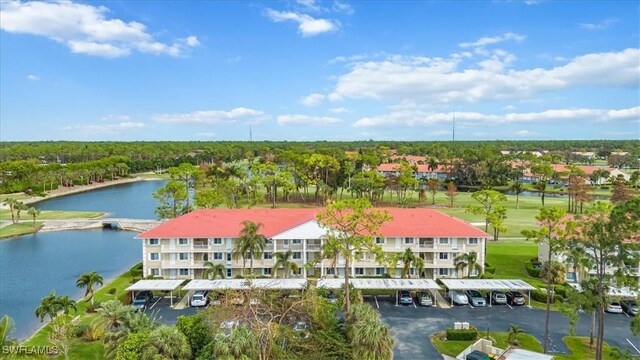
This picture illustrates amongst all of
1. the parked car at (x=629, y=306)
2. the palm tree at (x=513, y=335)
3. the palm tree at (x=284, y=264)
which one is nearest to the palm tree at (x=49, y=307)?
the palm tree at (x=284, y=264)

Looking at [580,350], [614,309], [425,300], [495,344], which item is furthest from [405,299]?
[614,309]

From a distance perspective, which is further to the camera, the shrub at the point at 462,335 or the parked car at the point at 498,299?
the parked car at the point at 498,299

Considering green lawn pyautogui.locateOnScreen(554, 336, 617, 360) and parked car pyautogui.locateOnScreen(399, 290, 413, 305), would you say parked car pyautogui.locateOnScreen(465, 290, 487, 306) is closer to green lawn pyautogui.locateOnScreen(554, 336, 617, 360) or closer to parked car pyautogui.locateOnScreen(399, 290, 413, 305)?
parked car pyautogui.locateOnScreen(399, 290, 413, 305)

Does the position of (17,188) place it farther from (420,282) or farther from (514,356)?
(514,356)

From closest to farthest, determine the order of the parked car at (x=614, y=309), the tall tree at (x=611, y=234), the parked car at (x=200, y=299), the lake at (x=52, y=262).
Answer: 1. the tall tree at (x=611, y=234)
2. the parked car at (x=614, y=309)
3. the parked car at (x=200, y=299)
4. the lake at (x=52, y=262)

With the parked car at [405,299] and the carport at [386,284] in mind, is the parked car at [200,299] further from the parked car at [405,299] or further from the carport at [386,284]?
the parked car at [405,299]

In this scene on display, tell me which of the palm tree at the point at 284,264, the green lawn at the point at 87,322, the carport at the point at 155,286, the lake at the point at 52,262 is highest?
the palm tree at the point at 284,264
